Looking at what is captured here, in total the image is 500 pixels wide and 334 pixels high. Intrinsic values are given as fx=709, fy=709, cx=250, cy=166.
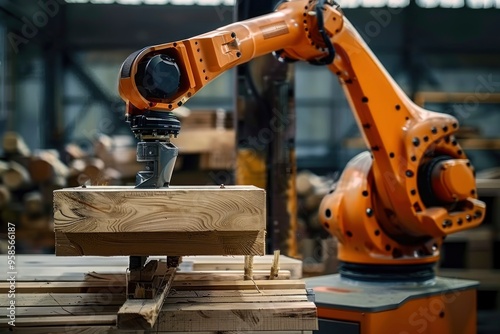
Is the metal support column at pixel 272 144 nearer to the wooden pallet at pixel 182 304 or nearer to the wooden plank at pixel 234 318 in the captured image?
the wooden pallet at pixel 182 304

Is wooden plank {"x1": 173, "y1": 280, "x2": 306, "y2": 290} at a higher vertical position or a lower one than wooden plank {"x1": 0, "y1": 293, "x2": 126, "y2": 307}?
higher

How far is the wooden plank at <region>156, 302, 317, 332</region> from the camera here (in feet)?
7.06

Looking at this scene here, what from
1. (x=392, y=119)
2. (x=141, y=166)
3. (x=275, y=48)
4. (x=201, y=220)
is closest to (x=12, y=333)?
(x=201, y=220)

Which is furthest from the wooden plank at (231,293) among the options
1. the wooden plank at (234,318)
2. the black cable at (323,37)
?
the black cable at (323,37)

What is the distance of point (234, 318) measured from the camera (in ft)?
7.13

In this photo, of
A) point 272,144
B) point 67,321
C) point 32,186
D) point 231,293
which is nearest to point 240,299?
point 231,293

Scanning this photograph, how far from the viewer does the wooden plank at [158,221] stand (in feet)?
6.74

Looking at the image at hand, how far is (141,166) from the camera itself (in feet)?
23.7

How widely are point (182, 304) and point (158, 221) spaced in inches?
13.0

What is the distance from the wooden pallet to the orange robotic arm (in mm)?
937

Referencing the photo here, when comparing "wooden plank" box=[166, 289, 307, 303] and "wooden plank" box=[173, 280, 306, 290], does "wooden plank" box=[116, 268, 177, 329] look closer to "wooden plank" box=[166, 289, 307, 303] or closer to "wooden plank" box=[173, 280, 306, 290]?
"wooden plank" box=[166, 289, 307, 303]

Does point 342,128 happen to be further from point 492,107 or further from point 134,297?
point 134,297

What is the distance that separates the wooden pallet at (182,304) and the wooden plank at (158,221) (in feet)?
0.63

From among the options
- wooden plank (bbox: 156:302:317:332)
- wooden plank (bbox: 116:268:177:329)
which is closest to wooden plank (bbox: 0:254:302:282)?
wooden plank (bbox: 156:302:317:332)
